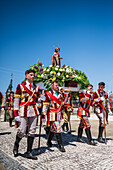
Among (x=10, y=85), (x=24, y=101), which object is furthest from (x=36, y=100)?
(x=10, y=85)

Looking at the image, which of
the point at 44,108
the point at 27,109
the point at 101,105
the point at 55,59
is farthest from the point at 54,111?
the point at 55,59

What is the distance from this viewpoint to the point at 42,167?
301 centimetres

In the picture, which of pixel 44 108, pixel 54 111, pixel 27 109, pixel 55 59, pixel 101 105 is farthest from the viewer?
pixel 55 59

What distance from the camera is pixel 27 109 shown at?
3.69m

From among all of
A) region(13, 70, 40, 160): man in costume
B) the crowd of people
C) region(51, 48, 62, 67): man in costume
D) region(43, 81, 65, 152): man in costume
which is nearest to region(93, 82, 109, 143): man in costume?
the crowd of people

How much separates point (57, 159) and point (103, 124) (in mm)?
2603

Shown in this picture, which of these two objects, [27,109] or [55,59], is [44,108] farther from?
[55,59]

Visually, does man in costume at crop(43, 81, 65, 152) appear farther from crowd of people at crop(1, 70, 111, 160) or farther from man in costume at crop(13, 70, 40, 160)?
man in costume at crop(13, 70, 40, 160)

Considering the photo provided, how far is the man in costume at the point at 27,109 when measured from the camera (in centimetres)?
366

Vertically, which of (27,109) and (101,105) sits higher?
(101,105)

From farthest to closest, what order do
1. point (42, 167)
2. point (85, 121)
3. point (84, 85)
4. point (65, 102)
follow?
point (84, 85) → point (65, 102) → point (85, 121) → point (42, 167)

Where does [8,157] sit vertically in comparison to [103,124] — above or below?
below

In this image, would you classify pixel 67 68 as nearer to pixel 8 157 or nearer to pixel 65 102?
pixel 65 102

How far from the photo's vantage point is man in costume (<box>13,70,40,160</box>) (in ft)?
12.0
